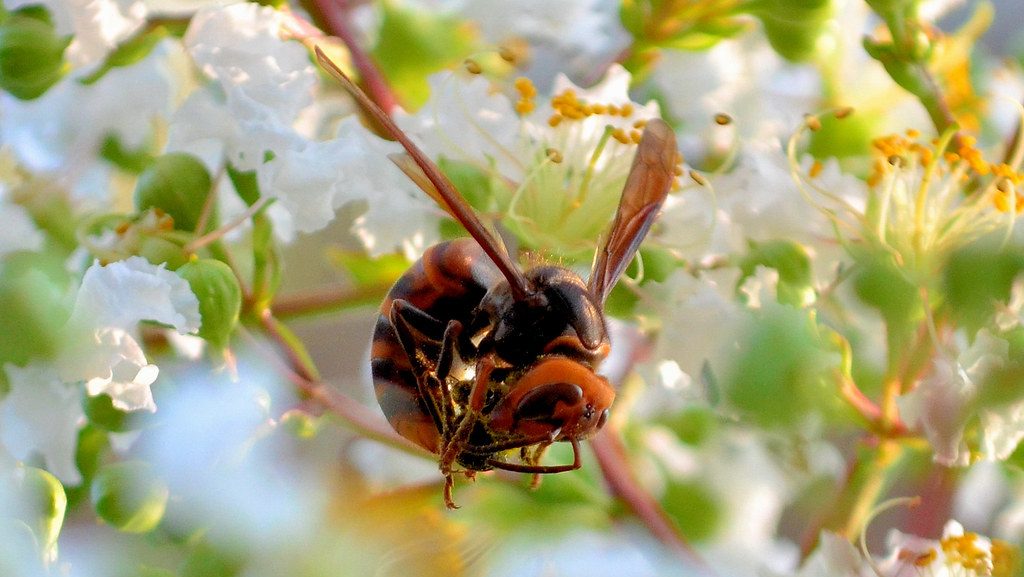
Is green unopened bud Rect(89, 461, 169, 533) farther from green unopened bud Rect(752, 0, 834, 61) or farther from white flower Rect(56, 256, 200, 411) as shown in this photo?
green unopened bud Rect(752, 0, 834, 61)

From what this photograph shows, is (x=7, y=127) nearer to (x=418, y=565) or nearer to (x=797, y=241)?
(x=418, y=565)

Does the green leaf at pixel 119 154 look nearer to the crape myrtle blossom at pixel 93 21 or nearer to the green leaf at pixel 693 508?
the crape myrtle blossom at pixel 93 21

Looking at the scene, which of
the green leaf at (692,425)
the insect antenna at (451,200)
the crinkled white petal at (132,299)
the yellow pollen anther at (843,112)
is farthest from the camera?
the green leaf at (692,425)

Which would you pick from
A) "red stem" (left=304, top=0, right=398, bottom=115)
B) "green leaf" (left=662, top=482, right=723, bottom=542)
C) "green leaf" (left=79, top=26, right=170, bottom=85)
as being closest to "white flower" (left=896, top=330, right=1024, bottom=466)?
"green leaf" (left=662, top=482, right=723, bottom=542)

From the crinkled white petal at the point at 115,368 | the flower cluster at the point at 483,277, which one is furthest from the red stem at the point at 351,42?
the crinkled white petal at the point at 115,368

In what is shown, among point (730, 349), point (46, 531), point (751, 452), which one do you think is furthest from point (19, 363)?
point (751, 452)

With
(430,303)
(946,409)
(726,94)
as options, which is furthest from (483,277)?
(726,94)
